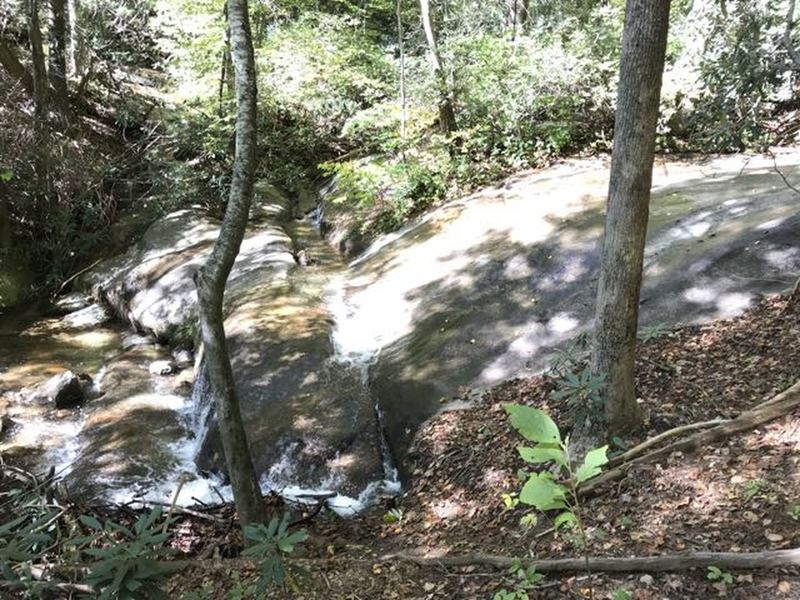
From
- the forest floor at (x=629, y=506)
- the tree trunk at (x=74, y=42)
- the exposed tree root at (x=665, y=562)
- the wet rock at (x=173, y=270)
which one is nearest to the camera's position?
the exposed tree root at (x=665, y=562)

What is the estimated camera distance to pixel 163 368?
9734 millimetres

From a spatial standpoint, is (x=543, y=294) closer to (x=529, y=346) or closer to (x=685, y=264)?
(x=529, y=346)

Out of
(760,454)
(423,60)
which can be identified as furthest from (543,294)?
(423,60)

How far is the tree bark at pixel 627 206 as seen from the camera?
12.4 ft

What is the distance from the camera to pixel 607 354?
14.5 ft

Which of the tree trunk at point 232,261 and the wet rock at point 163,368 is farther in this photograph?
the wet rock at point 163,368

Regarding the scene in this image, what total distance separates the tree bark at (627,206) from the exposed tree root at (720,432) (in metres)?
0.34

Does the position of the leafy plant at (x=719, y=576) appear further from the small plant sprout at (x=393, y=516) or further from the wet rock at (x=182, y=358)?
the wet rock at (x=182, y=358)

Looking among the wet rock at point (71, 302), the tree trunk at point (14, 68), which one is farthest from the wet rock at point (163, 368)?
the tree trunk at point (14, 68)

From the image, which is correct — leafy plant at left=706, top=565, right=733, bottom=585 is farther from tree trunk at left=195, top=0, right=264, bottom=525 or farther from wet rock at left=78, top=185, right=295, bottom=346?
wet rock at left=78, top=185, right=295, bottom=346

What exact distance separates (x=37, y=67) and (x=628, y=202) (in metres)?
12.4

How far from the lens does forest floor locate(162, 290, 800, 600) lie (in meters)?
3.44

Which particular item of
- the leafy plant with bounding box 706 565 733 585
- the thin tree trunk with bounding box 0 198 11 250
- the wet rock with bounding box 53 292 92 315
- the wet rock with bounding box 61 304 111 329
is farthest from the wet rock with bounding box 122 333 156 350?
the leafy plant with bounding box 706 565 733 585

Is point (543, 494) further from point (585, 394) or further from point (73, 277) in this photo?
point (73, 277)
